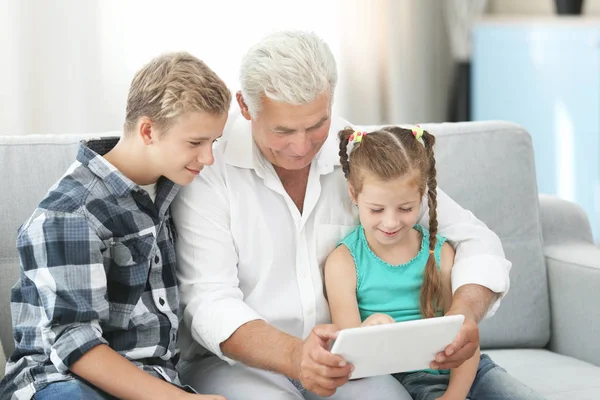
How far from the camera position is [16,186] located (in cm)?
199

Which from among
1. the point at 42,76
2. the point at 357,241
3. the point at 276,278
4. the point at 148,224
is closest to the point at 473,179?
the point at 357,241

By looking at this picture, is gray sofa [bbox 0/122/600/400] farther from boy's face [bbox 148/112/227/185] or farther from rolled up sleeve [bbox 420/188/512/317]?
boy's face [bbox 148/112/227/185]

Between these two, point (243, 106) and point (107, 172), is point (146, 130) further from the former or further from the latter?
point (243, 106)

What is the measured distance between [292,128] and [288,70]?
117 mm

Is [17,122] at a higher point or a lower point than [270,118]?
lower

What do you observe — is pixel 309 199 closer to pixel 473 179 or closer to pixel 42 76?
pixel 473 179

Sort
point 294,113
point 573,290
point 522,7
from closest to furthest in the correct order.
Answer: point 294,113 → point 573,290 → point 522,7

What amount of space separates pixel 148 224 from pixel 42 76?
1.64 m

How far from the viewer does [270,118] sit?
178 centimetres

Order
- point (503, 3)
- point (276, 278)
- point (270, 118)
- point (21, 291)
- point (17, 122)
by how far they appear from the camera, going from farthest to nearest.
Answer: point (503, 3)
point (17, 122)
point (276, 278)
point (270, 118)
point (21, 291)

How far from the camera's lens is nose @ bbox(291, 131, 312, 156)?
1781 mm

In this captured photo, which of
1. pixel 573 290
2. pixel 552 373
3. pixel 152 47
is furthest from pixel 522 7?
pixel 552 373

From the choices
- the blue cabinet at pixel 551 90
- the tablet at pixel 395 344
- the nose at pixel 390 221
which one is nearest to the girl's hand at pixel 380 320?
the tablet at pixel 395 344

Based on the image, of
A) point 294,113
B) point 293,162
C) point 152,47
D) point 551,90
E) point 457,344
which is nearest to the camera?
point 457,344
